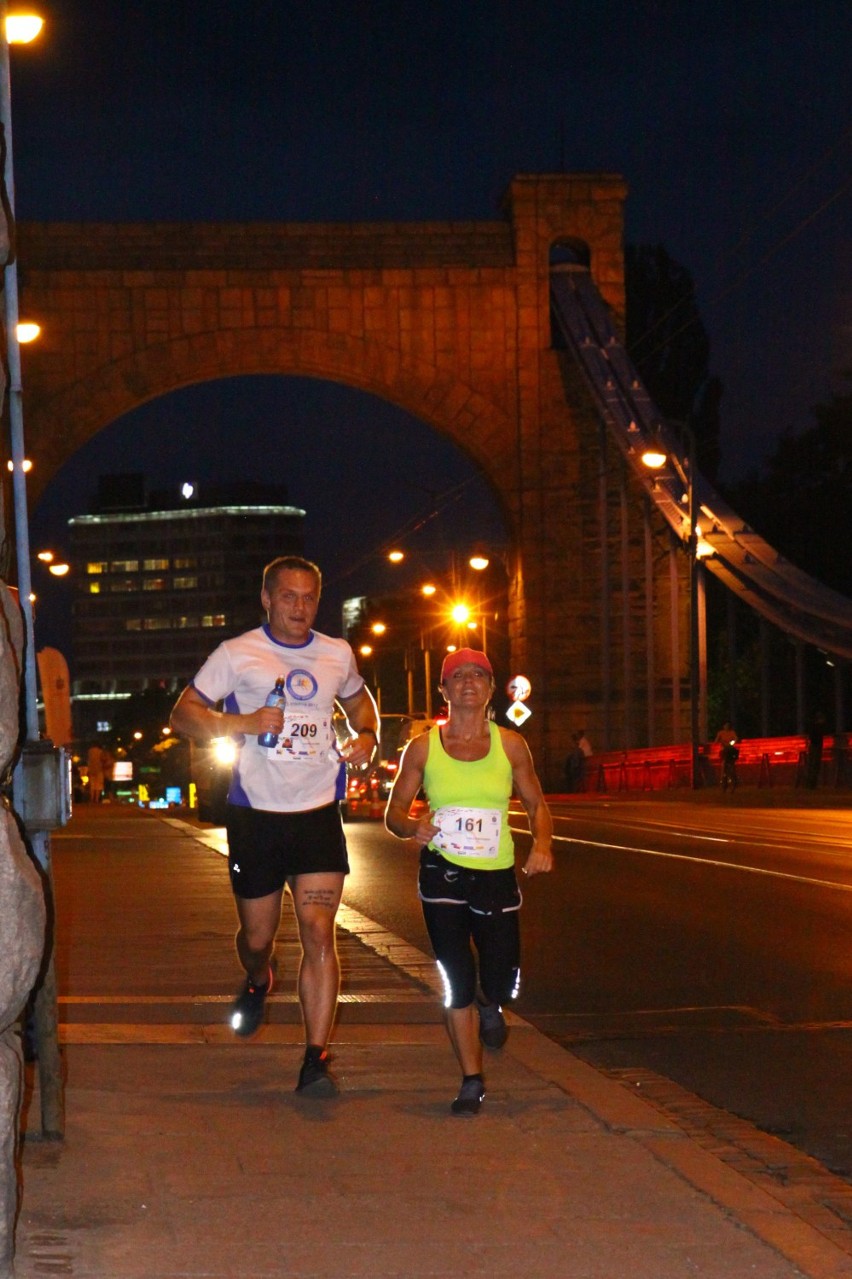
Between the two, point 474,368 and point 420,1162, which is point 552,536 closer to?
point 474,368

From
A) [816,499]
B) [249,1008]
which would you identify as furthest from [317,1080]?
[816,499]

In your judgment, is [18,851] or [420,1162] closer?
[18,851]

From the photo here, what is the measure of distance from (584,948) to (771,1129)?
5.18 meters

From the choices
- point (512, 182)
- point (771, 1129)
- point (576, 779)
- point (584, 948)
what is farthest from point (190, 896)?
point (512, 182)

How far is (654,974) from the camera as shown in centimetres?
1080

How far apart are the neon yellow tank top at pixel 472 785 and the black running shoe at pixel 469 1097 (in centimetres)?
76

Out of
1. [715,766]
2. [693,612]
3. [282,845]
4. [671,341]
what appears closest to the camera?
[282,845]

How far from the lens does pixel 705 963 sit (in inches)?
439

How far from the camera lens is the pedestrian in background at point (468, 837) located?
6.96 metres

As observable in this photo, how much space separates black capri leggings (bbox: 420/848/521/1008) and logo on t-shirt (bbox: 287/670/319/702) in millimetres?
708

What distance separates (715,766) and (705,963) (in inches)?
1281

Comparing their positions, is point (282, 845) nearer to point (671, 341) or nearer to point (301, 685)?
point (301, 685)

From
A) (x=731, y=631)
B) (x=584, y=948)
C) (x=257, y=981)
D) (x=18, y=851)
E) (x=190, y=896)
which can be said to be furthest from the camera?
(x=731, y=631)

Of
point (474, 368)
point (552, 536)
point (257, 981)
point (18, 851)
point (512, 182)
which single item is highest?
point (512, 182)
